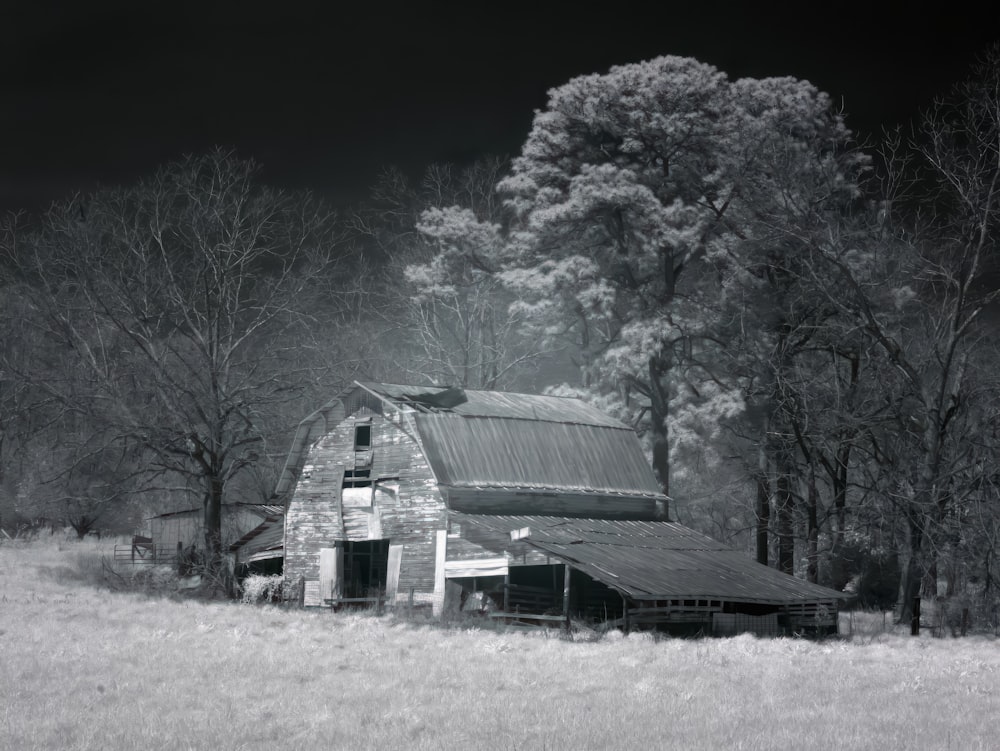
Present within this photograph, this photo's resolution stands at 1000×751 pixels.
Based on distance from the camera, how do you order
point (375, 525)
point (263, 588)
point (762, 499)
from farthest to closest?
point (762, 499) < point (263, 588) < point (375, 525)

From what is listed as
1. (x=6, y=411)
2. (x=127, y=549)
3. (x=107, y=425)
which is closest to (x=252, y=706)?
(x=107, y=425)

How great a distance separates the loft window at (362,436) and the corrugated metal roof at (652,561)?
487cm

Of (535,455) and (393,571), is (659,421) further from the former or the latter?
(393,571)

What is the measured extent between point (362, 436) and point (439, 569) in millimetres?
5393

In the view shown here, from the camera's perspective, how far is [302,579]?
37406 millimetres

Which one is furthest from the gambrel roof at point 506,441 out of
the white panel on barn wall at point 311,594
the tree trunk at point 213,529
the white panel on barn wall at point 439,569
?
the white panel on barn wall at point 311,594

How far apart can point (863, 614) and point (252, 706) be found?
84.7 feet

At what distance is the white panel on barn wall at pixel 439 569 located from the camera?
33344 millimetres

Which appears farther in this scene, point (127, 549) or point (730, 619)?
point (127, 549)

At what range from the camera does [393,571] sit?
35156 mm

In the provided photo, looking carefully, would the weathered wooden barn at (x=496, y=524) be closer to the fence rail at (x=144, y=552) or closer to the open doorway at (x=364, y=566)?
the open doorway at (x=364, y=566)

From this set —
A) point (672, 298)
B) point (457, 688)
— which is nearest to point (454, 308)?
point (672, 298)

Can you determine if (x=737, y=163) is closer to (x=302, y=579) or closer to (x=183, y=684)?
(x=302, y=579)

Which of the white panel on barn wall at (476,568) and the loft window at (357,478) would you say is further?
the loft window at (357,478)
